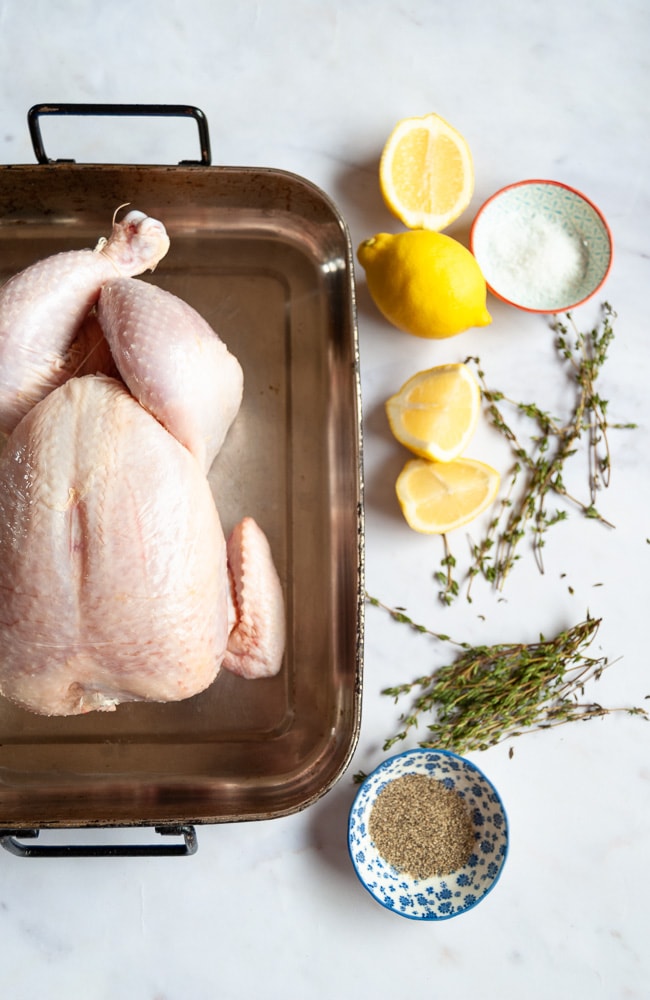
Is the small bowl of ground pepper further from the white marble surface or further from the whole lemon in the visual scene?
the whole lemon

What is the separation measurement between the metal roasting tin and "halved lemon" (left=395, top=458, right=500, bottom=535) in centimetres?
11

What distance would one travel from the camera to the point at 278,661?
1318 mm

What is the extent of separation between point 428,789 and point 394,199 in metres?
0.96

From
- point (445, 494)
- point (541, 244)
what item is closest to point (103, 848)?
point (445, 494)

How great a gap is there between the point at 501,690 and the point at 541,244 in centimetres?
74

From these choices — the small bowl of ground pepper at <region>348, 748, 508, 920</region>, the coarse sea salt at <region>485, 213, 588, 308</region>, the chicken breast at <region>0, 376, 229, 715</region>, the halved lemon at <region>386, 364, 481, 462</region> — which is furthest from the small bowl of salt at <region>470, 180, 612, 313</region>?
the small bowl of ground pepper at <region>348, 748, 508, 920</region>

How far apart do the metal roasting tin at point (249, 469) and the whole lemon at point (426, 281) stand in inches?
3.0

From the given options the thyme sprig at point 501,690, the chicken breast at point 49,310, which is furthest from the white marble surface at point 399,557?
the chicken breast at point 49,310

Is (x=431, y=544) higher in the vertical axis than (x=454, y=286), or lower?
lower

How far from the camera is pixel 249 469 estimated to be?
144cm

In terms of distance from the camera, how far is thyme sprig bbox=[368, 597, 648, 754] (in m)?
1.39

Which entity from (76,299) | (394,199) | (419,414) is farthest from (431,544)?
(76,299)

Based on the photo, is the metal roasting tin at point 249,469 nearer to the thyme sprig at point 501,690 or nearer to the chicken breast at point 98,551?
the thyme sprig at point 501,690

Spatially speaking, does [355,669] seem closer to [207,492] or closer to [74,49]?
[207,492]
